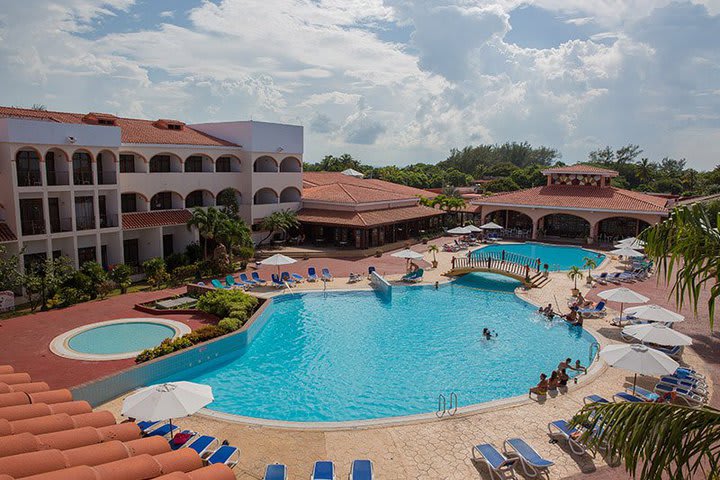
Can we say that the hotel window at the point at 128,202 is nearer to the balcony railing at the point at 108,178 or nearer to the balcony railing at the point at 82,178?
the balcony railing at the point at 108,178

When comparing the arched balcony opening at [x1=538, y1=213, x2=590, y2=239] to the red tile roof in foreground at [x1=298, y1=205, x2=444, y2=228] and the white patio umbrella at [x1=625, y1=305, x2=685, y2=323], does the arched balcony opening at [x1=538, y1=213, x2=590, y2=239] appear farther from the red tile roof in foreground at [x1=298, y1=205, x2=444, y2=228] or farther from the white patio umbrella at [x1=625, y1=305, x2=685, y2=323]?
the white patio umbrella at [x1=625, y1=305, x2=685, y2=323]

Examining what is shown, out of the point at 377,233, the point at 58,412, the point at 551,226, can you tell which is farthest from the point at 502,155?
the point at 58,412

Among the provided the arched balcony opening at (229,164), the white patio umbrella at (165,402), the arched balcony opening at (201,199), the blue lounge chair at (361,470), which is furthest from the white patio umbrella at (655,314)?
the arched balcony opening at (229,164)

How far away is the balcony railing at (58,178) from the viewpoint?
90.7 feet

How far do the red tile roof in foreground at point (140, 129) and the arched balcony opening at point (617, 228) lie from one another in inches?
1377

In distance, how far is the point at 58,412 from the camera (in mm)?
8555

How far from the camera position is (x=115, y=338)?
21000 mm

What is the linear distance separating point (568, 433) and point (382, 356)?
8832 millimetres

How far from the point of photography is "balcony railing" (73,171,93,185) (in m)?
29.0

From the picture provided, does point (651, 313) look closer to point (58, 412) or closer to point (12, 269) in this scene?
point (58, 412)

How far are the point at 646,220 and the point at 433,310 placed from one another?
28.9 metres

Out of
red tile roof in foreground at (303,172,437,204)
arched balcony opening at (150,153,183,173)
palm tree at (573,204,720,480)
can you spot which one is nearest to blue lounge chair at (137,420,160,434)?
palm tree at (573,204,720,480)

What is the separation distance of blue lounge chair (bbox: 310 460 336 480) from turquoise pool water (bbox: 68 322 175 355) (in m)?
10.9

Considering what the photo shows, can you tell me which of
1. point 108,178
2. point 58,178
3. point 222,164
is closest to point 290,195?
point 222,164
